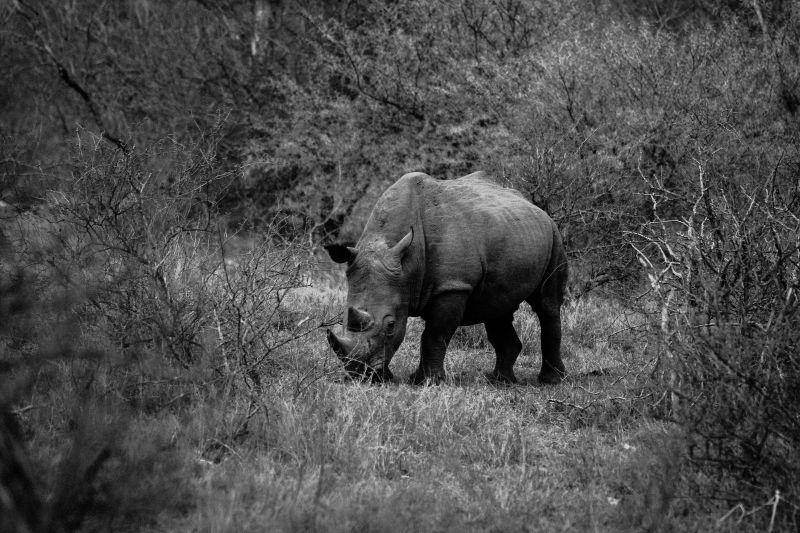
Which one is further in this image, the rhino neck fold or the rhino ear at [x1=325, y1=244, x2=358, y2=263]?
the rhino neck fold

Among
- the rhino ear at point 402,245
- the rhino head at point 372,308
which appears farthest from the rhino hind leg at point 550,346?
the rhino ear at point 402,245

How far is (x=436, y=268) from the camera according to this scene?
675 centimetres

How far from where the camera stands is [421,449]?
5.10 m

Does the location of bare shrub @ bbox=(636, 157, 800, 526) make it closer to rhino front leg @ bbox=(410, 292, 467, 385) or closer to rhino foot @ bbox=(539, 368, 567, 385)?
rhino front leg @ bbox=(410, 292, 467, 385)

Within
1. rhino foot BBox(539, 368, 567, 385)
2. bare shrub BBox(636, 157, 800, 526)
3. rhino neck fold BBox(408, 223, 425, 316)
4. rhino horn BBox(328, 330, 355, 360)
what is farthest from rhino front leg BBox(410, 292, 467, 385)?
bare shrub BBox(636, 157, 800, 526)

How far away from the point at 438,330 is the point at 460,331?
2612mm

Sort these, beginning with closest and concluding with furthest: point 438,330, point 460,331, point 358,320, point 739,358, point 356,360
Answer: point 739,358
point 356,360
point 358,320
point 438,330
point 460,331

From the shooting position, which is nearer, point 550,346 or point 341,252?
point 341,252

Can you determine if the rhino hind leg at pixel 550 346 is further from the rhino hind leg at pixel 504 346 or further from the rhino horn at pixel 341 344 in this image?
the rhino horn at pixel 341 344

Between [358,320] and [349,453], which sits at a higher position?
[358,320]

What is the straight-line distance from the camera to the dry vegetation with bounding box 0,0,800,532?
3.96 meters

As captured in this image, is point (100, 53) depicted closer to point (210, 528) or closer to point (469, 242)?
point (469, 242)

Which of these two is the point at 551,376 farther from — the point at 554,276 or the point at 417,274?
the point at 417,274

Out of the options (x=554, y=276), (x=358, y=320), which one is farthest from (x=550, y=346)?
(x=358, y=320)
